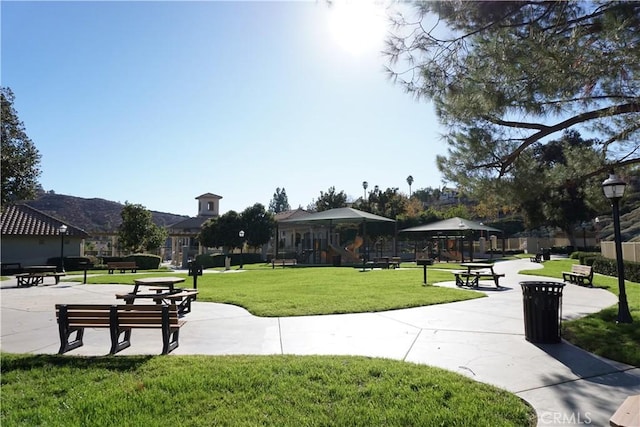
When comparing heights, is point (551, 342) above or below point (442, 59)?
below

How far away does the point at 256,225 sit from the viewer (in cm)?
3741

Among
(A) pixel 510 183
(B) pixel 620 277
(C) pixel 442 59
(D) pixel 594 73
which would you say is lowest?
(B) pixel 620 277

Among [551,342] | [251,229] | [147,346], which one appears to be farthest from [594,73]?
[251,229]

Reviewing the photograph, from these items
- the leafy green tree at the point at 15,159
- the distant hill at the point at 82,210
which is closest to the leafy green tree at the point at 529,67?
the leafy green tree at the point at 15,159

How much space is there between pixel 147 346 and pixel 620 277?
803 centimetres

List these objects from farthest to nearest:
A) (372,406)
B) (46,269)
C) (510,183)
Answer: (46,269) < (510,183) < (372,406)

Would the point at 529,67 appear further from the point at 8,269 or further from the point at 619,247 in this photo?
the point at 8,269

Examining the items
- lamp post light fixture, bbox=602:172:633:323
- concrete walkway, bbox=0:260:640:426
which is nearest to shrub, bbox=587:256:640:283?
lamp post light fixture, bbox=602:172:633:323

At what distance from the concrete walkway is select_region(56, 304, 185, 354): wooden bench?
33cm

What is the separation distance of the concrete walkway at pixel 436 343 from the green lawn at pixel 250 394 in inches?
18.8

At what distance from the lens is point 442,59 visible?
7637 millimetres

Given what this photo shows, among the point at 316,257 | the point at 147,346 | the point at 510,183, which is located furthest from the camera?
the point at 316,257

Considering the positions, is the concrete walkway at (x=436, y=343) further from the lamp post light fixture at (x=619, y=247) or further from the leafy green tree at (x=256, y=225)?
the leafy green tree at (x=256, y=225)

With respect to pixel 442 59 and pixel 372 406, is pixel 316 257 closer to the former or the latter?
pixel 442 59
